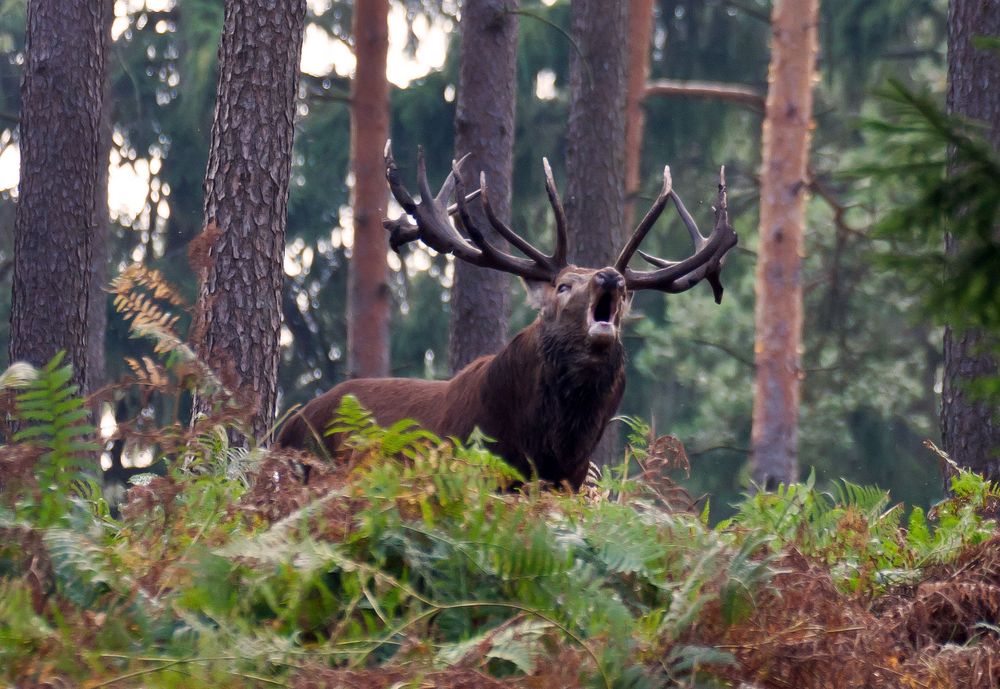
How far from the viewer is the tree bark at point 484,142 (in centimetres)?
1234

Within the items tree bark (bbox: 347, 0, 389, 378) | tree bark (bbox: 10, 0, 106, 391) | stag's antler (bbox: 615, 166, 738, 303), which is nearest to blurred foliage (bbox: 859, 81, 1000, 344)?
stag's antler (bbox: 615, 166, 738, 303)

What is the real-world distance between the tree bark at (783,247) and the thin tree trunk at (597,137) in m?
1.99

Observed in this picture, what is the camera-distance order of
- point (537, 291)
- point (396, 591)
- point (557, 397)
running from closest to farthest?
point (396, 591), point (557, 397), point (537, 291)

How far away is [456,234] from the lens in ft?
28.4

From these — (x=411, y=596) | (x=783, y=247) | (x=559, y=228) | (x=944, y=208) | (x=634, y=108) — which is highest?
(x=634, y=108)

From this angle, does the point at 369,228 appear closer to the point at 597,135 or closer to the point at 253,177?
the point at 597,135

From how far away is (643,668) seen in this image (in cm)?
271

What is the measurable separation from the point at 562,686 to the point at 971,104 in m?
6.68

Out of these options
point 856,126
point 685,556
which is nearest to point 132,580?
point 685,556

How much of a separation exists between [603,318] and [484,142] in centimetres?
509

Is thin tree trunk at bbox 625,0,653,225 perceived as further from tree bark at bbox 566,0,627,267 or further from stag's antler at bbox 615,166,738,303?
stag's antler at bbox 615,166,738,303

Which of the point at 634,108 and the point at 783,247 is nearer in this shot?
the point at 783,247

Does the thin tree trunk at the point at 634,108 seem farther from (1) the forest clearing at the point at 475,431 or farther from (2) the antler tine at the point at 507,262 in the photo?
(2) the antler tine at the point at 507,262

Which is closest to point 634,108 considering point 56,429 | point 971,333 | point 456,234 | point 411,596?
point 456,234
